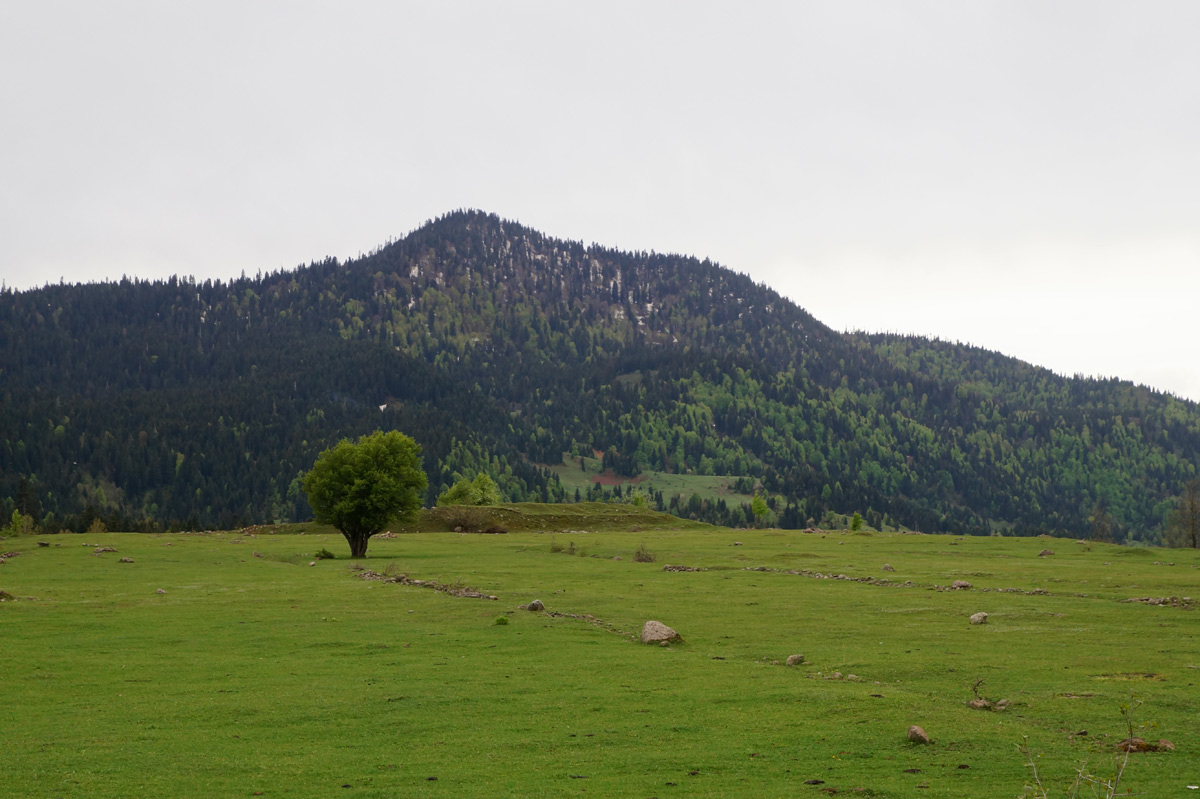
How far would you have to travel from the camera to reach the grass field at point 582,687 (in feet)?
60.4

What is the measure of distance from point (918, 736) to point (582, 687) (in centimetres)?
1053

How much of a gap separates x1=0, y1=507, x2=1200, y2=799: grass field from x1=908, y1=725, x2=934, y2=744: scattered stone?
0.99ft

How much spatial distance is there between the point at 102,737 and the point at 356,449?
209ft

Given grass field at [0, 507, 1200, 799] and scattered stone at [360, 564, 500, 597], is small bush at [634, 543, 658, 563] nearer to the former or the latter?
grass field at [0, 507, 1200, 799]

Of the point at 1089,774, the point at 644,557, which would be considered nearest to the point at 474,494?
the point at 644,557

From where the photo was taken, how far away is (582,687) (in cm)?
2709

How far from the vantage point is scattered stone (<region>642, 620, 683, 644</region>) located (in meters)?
34.7

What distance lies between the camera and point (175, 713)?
24297 millimetres

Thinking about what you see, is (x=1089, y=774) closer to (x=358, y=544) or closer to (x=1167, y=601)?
(x=1167, y=601)

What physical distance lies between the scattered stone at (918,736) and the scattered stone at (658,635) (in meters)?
15.2

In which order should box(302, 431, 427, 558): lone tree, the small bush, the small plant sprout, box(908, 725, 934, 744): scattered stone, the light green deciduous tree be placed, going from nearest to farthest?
the small plant sprout → box(908, 725, 934, 744): scattered stone → the small bush → box(302, 431, 427, 558): lone tree → the light green deciduous tree

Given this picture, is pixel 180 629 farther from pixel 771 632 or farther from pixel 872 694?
pixel 872 694

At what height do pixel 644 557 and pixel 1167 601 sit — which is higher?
pixel 1167 601

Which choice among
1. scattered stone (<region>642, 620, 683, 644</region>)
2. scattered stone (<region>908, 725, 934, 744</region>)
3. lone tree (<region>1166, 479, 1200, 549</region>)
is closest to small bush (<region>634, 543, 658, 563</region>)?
scattered stone (<region>642, 620, 683, 644</region>)
